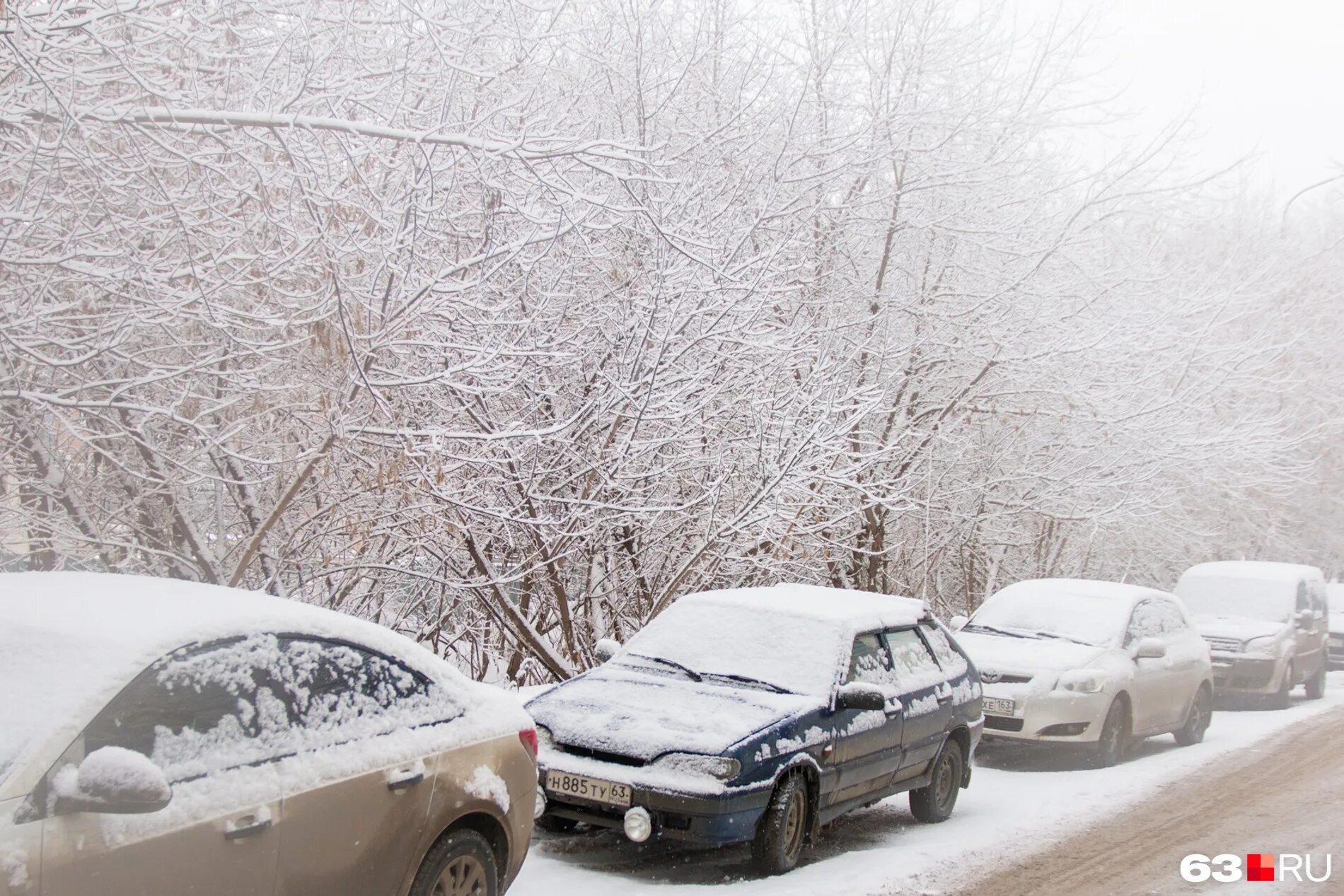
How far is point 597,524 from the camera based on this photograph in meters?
10.4

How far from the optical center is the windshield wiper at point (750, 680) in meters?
7.09

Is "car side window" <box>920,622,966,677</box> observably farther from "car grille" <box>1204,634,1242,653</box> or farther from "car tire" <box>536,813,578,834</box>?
"car grille" <box>1204,634,1242,653</box>

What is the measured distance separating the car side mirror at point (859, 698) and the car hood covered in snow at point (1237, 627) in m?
9.79

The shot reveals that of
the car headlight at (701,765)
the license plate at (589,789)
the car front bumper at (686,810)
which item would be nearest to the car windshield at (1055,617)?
the car front bumper at (686,810)

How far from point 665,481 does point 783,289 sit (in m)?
2.64

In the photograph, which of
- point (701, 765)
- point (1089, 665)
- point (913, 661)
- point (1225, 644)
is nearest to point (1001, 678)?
point (1089, 665)

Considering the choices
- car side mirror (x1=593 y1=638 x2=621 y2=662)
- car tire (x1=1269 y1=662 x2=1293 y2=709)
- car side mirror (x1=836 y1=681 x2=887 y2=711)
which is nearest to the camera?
car side mirror (x1=836 y1=681 x2=887 y2=711)

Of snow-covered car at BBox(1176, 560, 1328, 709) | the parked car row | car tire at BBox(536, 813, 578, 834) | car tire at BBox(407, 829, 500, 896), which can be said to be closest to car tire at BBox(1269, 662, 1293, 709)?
snow-covered car at BBox(1176, 560, 1328, 709)

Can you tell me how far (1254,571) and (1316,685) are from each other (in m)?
1.84

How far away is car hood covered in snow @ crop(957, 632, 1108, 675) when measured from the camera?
1048 centimetres

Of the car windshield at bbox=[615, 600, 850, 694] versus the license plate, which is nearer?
the license plate

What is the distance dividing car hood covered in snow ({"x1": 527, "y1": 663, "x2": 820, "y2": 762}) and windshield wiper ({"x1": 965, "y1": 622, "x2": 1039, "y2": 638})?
16.3ft

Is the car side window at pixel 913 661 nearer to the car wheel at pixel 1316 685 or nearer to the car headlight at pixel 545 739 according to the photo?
the car headlight at pixel 545 739

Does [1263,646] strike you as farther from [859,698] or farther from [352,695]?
[352,695]
